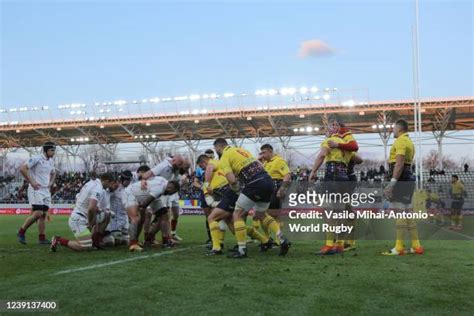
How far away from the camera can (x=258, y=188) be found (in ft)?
24.8

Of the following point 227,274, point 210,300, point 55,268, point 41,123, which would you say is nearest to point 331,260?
point 227,274

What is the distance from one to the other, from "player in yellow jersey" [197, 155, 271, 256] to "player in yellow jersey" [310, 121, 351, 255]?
1.40 meters

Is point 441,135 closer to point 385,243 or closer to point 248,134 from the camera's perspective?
point 248,134

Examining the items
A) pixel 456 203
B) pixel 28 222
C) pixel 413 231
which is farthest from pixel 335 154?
pixel 456 203

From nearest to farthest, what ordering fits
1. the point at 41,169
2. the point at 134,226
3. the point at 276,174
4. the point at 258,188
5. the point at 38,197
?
the point at 258,188 → the point at 134,226 → the point at 276,174 → the point at 38,197 → the point at 41,169

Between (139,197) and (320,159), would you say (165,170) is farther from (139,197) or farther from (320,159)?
(320,159)

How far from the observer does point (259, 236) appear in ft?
29.3

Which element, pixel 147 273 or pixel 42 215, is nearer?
pixel 147 273

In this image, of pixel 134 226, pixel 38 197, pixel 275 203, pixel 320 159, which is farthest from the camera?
pixel 38 197

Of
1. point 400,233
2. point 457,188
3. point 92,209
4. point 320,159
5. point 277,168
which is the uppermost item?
point 320,159

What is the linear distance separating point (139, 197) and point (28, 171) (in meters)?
3.05

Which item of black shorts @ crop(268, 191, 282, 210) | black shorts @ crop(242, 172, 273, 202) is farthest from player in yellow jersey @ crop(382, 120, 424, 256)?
black shorts @ crop(268, 191, 282, 210)

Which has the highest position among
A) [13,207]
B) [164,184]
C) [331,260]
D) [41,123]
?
[41,123]

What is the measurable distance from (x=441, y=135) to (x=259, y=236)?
101 feet
